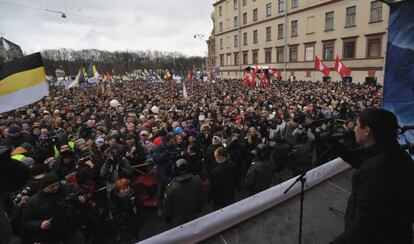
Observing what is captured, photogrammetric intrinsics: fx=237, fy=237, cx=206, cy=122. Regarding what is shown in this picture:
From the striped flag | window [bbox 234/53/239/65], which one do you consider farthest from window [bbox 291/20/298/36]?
the striped flag

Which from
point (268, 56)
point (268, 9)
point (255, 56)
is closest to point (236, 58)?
point (255, 56)

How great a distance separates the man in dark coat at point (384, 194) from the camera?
162 centimetres

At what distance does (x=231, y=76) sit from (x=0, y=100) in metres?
49.1

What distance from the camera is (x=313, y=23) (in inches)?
1289

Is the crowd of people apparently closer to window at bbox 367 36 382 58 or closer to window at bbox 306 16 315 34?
window at bbox 367 36 382 58

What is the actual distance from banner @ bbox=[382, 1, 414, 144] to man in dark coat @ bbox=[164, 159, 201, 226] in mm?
4386

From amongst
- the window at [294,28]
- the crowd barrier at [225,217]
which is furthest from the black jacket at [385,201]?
the window at [294,28]

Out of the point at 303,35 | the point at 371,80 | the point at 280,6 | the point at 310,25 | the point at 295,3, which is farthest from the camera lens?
the point at 280,6

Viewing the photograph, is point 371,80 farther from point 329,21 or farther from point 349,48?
point 329,21

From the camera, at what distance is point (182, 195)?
3.94 metres

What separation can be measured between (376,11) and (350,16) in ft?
9.83

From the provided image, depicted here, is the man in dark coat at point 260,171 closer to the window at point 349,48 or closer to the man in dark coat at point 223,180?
the man in dark coat at point 223,180

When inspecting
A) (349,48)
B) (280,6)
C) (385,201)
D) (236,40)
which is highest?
(280,6)

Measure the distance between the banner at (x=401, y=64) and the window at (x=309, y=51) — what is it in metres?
31.1
